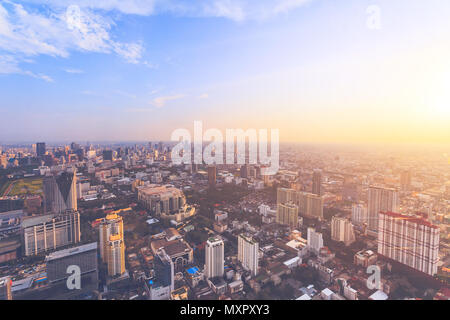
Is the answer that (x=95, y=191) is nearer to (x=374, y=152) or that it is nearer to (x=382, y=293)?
(x=382, y=293)

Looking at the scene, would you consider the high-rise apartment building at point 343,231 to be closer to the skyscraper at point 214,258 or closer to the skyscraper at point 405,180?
the skyscraper at point 405,180

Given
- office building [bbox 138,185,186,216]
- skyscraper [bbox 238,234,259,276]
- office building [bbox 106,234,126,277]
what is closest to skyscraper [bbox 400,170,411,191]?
skyscraper [bbox 238,234,259,276]

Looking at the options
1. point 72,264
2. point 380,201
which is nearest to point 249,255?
point 72,264

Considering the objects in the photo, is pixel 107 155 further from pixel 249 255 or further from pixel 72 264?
pixel 249 255

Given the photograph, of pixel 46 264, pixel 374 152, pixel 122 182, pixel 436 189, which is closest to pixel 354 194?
pixel 374 152

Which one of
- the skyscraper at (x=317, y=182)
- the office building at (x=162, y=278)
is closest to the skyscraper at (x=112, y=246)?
the office building at (x=162, y=278)

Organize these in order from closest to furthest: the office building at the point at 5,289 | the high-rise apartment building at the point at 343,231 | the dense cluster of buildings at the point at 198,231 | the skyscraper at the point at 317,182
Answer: the office building at the point at 5,289 < the dense cluster of buildings at the point at 198,231 < the high-rise apartment building at the point at 343,231 < the skyscraper at the point at 317,182

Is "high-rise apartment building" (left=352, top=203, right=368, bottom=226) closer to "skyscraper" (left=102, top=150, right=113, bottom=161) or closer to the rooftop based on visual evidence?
the rooftop
